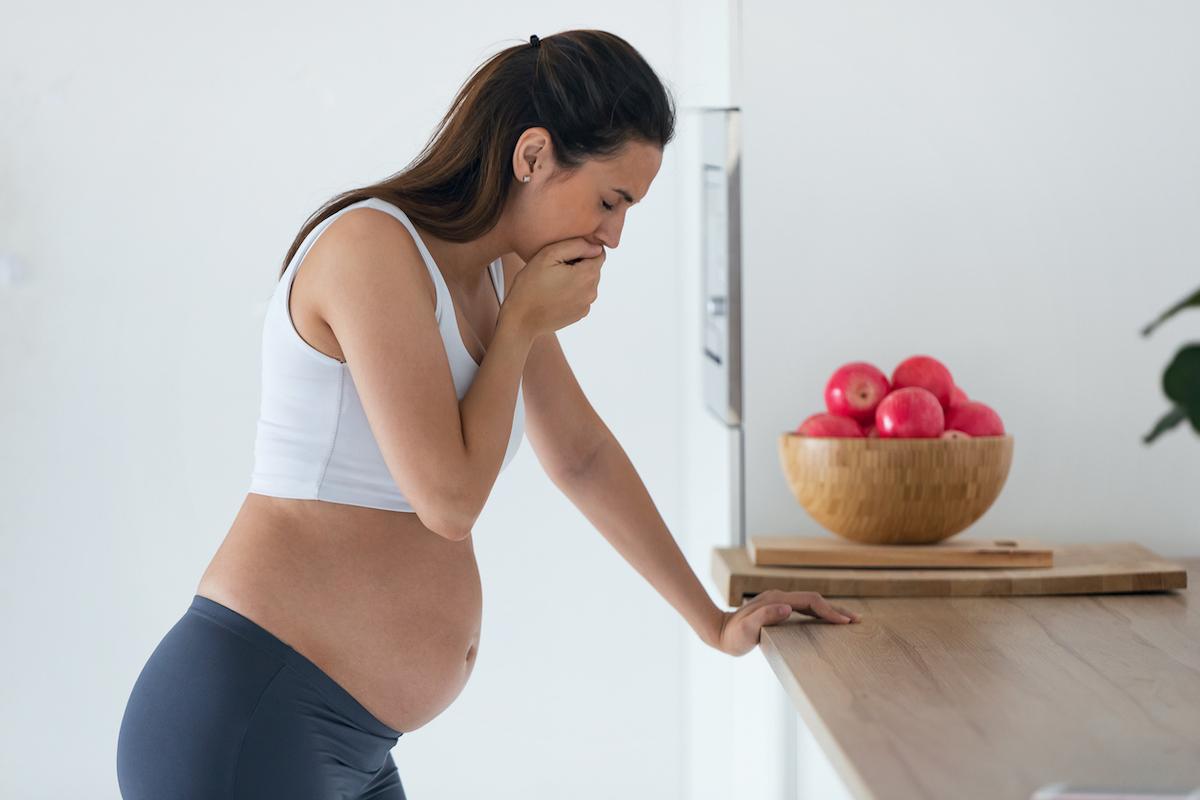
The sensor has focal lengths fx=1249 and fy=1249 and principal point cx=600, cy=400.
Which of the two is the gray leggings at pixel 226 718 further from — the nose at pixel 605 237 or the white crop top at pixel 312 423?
the nose at pixel 605 237

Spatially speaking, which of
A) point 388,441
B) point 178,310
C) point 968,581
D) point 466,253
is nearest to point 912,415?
point 968,581

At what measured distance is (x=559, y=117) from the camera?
1.12 metres

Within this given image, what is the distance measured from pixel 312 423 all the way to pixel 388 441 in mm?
97

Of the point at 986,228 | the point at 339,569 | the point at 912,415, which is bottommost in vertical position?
the point at 339,569

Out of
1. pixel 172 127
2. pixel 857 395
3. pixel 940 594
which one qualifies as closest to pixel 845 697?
pixel 940 594

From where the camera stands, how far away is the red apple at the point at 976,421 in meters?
1.41

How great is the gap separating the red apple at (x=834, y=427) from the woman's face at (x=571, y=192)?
14.8 inches

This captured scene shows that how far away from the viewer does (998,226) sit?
159 centimetres

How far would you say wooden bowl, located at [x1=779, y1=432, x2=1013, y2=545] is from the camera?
1376mm

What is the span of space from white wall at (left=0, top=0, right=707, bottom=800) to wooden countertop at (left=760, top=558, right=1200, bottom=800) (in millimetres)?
1479

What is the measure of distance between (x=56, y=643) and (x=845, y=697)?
230 cm

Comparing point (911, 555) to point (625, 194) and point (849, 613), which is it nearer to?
point (849, 613)

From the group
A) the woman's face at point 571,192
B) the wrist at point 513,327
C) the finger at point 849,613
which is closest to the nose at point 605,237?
the woman's face at point 571,192

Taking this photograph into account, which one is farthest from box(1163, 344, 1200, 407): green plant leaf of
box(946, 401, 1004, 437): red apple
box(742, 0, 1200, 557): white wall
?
box(742, 0, 1200, 557): white wall
